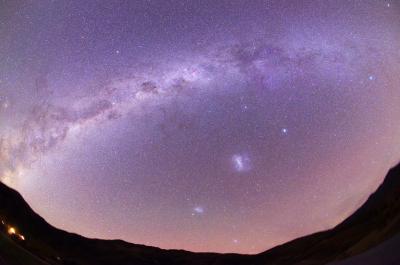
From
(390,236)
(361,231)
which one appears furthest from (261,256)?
(390,236)

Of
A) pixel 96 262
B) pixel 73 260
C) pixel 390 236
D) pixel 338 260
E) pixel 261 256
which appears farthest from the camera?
pixel 261 256

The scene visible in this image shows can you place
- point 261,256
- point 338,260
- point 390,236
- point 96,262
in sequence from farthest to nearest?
point 261,256
point 96,262
point 338,260
point 390,236

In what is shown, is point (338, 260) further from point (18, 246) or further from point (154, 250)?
point (18, 246)

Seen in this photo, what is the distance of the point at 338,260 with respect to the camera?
3.43 meters

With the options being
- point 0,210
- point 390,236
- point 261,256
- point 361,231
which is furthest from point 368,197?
point 0,210

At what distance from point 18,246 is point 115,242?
147cm

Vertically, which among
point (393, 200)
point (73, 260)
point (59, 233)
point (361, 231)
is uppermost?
point (393, 200)

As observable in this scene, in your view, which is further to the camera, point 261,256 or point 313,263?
point 261,256

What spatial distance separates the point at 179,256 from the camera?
15.6 feet

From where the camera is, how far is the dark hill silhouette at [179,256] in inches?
134

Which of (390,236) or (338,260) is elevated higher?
(390,236)

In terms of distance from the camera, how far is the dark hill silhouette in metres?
3.40

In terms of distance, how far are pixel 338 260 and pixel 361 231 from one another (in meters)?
0.40

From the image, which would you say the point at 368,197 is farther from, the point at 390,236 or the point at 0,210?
the point at 0,210
